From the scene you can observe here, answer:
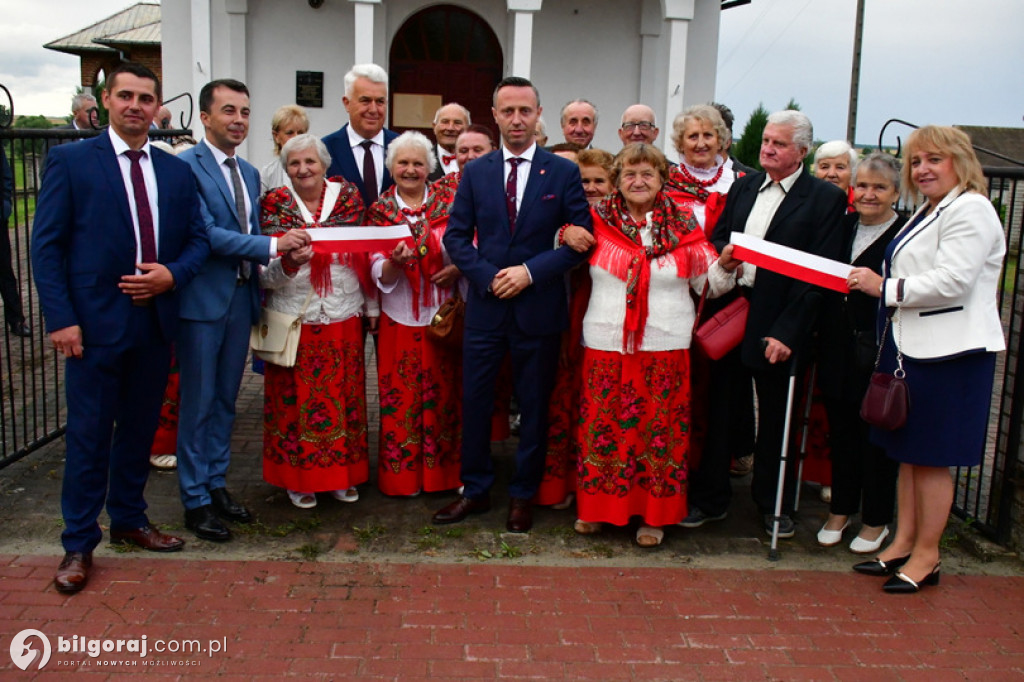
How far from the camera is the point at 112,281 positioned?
12.9 feet

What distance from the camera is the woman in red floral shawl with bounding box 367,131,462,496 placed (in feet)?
16.0

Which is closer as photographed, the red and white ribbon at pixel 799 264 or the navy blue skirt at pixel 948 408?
the navy blue skirt at pixel 948 408

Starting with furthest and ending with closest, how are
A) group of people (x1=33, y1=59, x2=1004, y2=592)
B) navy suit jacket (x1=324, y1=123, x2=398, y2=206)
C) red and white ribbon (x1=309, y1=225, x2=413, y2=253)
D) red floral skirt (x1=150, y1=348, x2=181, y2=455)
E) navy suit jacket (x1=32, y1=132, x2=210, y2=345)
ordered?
red floral skirt (x1=150, y1=348, x2=181, y2=455) → navy suit jacket (x1=324, y1=123, x2=398, y2=206) → red and white ribbon (x1=309, y1=225, x2=413, y2=253) → group of people (x1=33, y1=59, x2=1004, y2=592) → navy suit jacket (x1=32, y1=132, x2=210, y2=345)

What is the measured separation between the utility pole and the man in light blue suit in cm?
1580

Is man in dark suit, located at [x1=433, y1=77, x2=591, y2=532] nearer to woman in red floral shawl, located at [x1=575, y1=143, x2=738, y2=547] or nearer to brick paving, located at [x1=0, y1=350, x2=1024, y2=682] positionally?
woman in red floral shawl, located at [x1=575, y1=143, x2=738, y2=547]

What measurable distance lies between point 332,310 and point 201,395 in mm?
808

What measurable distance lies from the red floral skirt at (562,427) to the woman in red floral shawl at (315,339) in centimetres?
109

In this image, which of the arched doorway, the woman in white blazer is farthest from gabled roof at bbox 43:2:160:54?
the woman in white blazer

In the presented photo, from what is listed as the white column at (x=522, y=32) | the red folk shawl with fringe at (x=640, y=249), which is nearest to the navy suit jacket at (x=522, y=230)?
the red folk shawl with fringe at (x=640, y=249)

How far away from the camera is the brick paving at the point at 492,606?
137 inches

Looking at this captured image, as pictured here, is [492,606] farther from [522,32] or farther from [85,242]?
[522,32]

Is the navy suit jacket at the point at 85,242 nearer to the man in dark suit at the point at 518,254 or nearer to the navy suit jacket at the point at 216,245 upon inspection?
the navy suit jacket at the point at 216,245

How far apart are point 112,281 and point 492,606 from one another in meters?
2.22

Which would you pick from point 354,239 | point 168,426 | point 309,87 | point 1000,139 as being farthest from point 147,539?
point 1000,139
